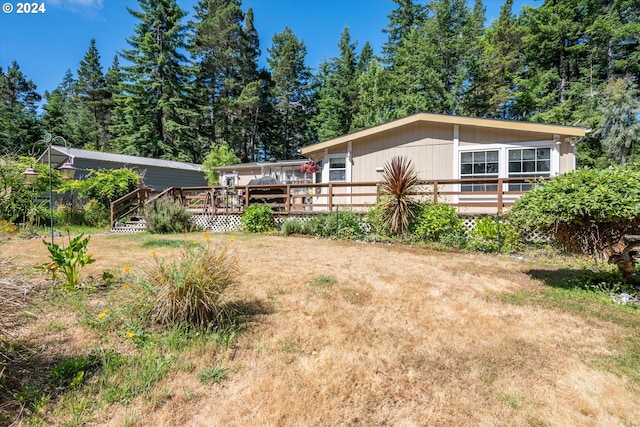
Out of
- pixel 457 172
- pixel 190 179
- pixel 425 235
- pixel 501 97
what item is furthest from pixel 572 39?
pixel 190 179

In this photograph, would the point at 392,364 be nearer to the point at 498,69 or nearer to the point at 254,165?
the point at 254,165

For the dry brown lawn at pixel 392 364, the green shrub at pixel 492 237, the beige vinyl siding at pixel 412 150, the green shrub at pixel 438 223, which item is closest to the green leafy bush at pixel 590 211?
the dry brown lawn at pixel 392 364

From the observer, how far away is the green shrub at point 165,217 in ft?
31.3

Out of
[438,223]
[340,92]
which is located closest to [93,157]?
[438,223]

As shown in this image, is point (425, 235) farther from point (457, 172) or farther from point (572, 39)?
point (572, 39)

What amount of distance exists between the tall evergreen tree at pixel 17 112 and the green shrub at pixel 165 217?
50.8ft

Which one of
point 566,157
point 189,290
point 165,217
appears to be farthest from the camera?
point 165,217

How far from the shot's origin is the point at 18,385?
1802 mm

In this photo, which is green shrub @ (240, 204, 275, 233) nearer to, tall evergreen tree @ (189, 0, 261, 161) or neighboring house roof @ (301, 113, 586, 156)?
neighboring house roof @ (301, 113, 586, 156)

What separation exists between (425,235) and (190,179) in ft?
61.1

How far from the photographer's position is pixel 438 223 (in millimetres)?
7035

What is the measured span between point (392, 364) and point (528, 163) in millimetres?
8801

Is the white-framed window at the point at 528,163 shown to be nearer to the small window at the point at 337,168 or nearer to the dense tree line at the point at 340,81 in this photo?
the small window at the point at 337,168

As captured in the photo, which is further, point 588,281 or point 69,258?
point 588,281
